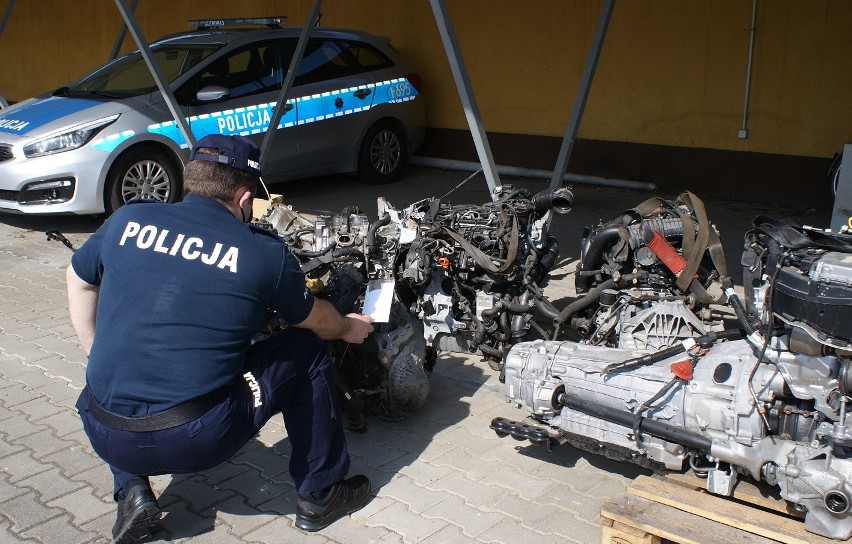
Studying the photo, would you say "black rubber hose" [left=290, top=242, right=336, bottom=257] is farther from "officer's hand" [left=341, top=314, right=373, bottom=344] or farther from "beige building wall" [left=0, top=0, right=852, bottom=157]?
"beige building wall" [left=0, top=0, right=852, bottom=157]

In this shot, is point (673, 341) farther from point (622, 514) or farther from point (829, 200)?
point (829, 200)

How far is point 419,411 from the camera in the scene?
16.1 ft

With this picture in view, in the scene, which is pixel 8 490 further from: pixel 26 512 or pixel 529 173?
pixel 529 173

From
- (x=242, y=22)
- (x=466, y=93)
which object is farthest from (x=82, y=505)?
(x=242, y=22)

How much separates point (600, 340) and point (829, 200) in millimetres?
5141

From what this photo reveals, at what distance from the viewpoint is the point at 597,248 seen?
492cm

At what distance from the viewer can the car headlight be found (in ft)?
28.6

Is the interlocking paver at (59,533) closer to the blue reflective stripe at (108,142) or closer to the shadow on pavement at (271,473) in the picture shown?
the shadow on pavement at (271,473)

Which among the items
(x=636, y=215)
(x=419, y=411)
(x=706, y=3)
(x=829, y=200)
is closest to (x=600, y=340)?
(x=636, y=215)

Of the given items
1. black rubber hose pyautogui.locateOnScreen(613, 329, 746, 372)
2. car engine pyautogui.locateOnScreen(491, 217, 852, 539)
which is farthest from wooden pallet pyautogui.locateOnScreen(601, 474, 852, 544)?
black rubber hose pyautogui.locateOnScreen(613, 329, 746, 372)

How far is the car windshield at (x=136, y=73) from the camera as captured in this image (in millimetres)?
9523

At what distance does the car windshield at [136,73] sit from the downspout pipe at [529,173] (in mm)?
3499

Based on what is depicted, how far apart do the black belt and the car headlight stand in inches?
239

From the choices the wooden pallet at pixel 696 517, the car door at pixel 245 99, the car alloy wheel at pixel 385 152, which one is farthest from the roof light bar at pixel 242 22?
the wooden pallet at pixel 696 517
